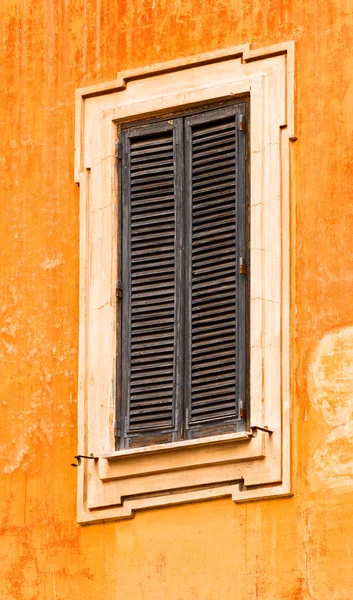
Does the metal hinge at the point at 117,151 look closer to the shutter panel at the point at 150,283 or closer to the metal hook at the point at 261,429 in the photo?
the shutter panel at the point at 150,283

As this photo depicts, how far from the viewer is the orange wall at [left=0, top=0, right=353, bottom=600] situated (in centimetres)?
1784

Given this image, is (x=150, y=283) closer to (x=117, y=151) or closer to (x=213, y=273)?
(x=213, y=273)

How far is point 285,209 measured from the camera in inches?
722

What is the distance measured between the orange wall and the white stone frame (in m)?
0.10

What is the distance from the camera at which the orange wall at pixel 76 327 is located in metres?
17.8

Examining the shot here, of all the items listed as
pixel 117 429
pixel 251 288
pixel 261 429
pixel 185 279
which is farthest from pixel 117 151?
pixel 261 429

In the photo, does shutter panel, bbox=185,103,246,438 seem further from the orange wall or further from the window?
the orange wall

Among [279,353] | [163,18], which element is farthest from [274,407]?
[163,18]

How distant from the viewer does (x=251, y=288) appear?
60.2 feet

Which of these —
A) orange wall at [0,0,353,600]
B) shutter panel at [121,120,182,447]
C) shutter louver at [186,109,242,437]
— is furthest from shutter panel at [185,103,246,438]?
orange wall at [0,0,353,600]

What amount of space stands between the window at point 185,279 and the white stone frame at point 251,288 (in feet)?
0.36

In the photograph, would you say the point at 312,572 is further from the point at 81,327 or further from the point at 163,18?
the point at 163,18

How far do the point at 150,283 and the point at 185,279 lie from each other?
252 millimetres

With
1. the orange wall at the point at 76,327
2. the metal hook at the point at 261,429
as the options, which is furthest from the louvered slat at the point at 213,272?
the orange wall at the point at 76,327
